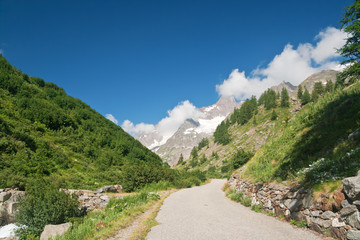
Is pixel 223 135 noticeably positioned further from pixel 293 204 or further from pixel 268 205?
pixel 293 204

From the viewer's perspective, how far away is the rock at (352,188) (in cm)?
560

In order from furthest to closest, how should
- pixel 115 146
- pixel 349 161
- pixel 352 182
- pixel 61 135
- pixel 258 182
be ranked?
pixel 115 146, pixel 61 135, pixel 258 182, pixel 349 161, pixel 352 182

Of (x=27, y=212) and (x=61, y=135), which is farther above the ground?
(x=61, y=135)

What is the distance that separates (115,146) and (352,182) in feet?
123

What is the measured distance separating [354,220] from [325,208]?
50.9 inches

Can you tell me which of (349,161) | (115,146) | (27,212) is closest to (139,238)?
(27,212)

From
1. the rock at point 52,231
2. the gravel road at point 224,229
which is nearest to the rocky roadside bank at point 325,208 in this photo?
the gravel road at point 224,229

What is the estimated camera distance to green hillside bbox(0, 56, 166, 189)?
1711 cm

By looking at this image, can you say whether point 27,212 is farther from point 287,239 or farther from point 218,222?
point 287,239

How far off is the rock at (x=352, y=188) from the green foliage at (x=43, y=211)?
41.7 feet

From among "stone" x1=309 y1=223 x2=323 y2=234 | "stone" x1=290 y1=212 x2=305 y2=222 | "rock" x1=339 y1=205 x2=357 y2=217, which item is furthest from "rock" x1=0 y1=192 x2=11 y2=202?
"rock" x1=339 y1=205 x2=357 y2=217

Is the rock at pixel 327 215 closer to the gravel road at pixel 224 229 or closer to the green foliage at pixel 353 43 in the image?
the gravel road at pixel 224 229

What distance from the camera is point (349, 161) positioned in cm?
797

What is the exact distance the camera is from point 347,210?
5.84 meters
